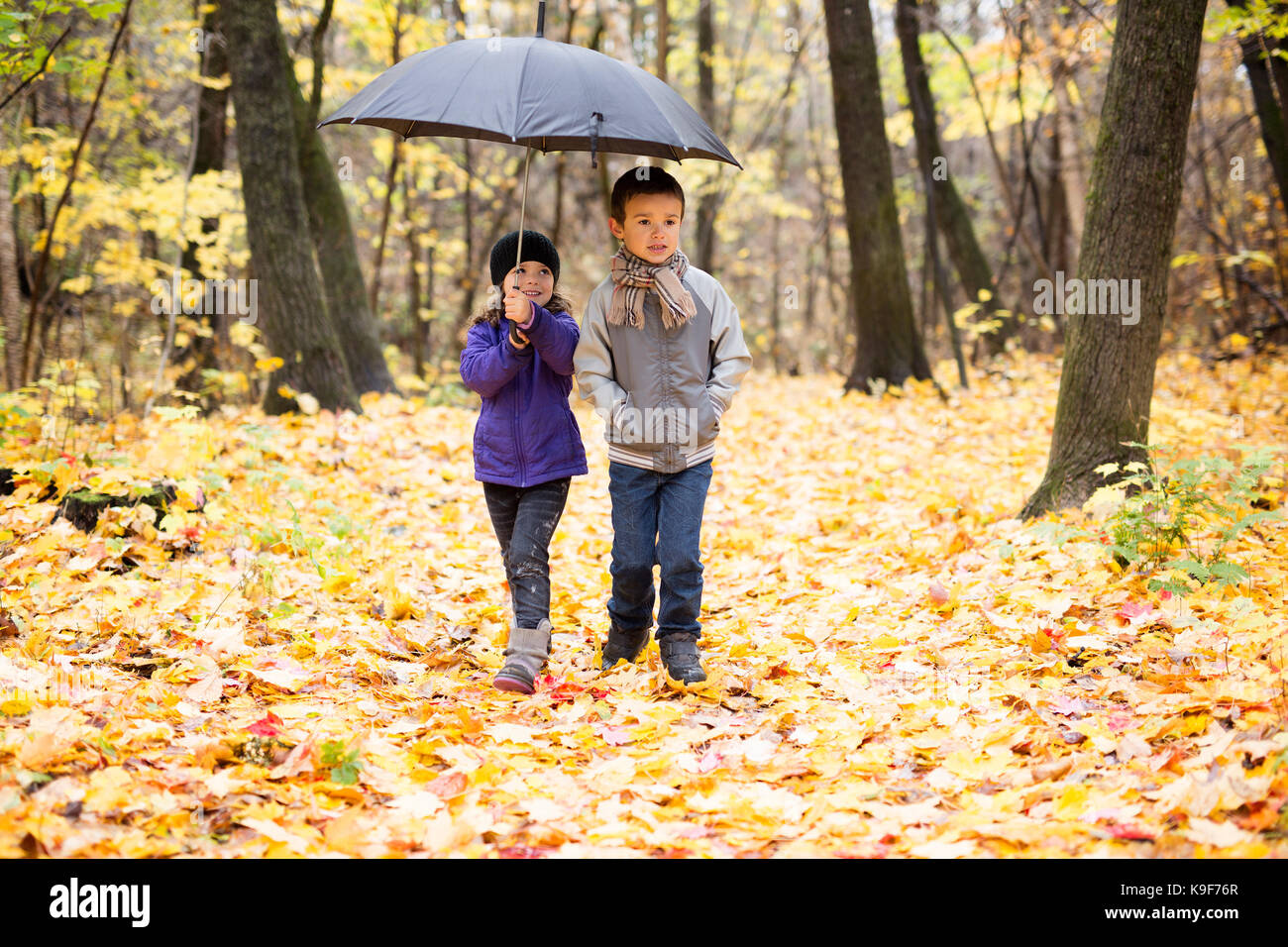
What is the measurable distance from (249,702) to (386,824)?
0.97m

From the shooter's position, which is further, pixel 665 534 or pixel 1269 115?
pixel 1269 115

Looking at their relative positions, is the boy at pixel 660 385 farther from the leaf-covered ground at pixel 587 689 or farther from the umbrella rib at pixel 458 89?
the umbrella rib at pixel 458 89

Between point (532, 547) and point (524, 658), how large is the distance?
42 centimetres

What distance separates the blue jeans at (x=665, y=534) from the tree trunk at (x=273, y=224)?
4955mm

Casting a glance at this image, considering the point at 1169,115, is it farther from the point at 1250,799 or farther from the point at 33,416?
the point at 33,416

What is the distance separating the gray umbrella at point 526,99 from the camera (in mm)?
3039

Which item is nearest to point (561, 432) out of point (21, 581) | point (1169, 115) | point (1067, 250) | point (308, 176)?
point (21, 581)

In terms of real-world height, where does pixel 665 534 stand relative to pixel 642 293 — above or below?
below

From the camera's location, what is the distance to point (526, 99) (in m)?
3.12

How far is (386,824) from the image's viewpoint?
2328 millimetres

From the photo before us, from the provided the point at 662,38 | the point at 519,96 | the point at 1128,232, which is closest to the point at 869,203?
the point at 662,38

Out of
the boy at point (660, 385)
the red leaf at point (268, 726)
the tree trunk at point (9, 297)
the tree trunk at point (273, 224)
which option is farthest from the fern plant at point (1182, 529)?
the tree trunk at point (9, 297)

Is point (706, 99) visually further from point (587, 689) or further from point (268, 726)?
point (268, 726)
